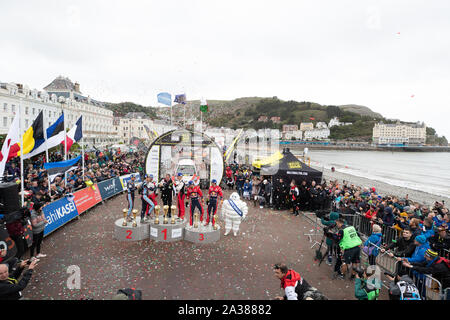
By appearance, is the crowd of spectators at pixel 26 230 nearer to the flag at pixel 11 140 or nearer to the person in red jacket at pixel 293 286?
the flag at pixel 11 140

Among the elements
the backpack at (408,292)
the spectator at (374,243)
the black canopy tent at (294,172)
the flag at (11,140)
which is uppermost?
the flag at (11,140)

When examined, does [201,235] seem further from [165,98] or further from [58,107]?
[58,107]

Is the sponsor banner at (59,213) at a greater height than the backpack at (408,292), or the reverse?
the backpack at (408,292)

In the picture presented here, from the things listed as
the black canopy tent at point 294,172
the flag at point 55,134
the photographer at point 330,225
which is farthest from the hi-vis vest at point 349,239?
the flag at point 55,134

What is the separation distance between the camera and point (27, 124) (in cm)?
4556

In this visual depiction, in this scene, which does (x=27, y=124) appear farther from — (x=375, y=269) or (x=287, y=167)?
(x=375, y=269)

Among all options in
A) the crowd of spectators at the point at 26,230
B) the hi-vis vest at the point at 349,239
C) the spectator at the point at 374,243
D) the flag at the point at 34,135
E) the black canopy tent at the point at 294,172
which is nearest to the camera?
the crowd of spectators at the point at 26,230

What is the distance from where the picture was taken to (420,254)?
5.45 metres

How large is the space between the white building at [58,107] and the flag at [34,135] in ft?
61.9

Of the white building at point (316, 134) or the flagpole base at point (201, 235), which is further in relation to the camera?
the white building at point (316, 134)

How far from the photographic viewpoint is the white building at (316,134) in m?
168
